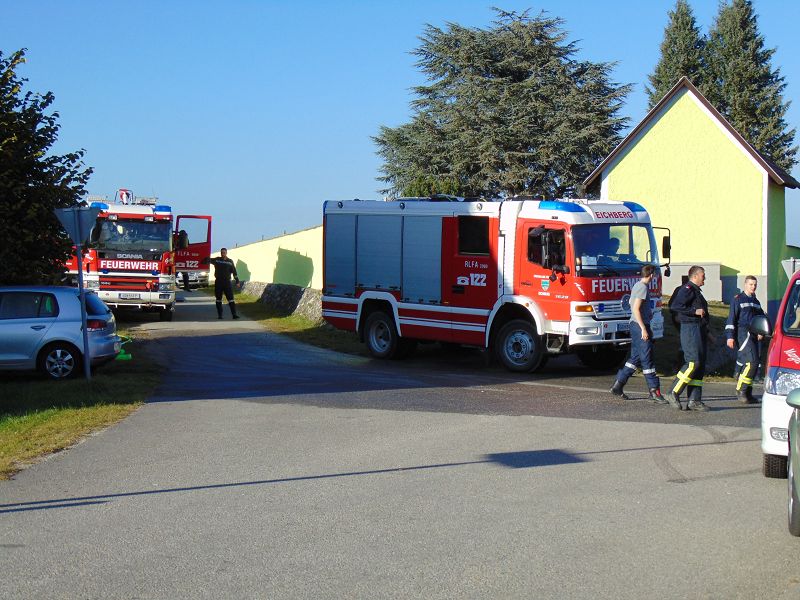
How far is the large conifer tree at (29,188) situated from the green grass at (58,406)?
2228 millimetres

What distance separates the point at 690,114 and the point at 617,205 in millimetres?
17428

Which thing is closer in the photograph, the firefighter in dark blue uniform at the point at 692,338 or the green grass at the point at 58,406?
the green grass at the point at 58,406

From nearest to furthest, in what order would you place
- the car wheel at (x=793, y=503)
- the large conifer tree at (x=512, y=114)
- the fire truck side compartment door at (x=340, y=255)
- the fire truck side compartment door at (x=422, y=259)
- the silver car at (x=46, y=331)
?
the car wheel at (x=793, y=503) → the silver car at (x=46, y=331) → the fire truck side compartment door at (x=422, y=259) → the fire truck side compartment door at (x=340, y=255) → the large conifer tree at (x=512, y=114)

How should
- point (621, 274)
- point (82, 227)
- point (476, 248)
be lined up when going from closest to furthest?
1. point (82, 227)
2. point (621, 274)
3. point (476, 248)

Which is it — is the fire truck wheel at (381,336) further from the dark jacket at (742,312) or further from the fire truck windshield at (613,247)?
the dark jacket at (742,312)

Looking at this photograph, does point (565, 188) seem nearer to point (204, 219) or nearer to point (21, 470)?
point (204, 219)

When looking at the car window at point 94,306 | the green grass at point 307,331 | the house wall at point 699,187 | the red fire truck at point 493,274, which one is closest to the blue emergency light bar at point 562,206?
the red fire truck at point 493,274

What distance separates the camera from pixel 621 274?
658 inches

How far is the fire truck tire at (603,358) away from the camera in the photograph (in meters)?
18.1

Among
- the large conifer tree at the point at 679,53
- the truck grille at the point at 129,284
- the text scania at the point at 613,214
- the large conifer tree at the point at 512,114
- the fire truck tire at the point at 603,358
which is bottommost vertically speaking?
the fire truck tire at the point at 603,358

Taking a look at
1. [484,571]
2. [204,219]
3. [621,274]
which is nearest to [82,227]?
[621,274]

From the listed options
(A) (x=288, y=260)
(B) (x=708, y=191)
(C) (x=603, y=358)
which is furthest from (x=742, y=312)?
(A) (x=288, y=260)

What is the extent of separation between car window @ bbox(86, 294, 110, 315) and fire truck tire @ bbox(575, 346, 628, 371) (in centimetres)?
819

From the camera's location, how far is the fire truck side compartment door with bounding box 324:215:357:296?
791 inches
